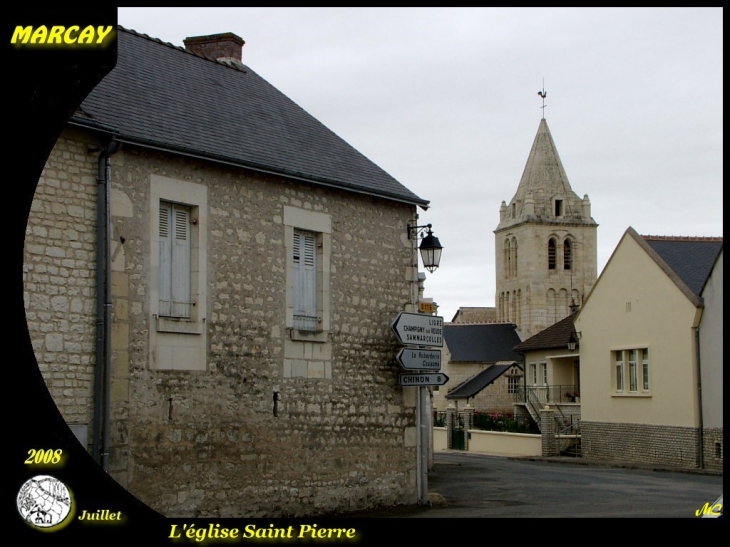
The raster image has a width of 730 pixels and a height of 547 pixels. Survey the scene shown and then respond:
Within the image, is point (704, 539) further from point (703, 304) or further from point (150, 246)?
point (703, 304)

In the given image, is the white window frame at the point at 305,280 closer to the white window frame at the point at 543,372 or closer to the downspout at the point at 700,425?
the downspout at the point at 700,425

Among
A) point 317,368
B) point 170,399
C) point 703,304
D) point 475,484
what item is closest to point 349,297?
point 317,368

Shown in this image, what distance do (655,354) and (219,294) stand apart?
1853 centimetres

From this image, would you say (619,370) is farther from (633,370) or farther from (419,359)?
(419,359)

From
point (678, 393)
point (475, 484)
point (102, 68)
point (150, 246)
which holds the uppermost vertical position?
point (102, 68)

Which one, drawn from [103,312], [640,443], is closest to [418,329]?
[103,312]

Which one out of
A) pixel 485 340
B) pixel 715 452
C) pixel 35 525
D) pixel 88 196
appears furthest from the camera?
pixel 485 340

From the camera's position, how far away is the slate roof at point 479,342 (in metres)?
71.5

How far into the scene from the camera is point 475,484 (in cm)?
2169

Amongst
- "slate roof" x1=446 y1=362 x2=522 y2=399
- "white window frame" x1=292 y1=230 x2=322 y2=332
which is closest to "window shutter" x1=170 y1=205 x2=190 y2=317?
"white window frame" x1=292 y1=230 x2=322 y2=332

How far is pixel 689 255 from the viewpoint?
1191 inches

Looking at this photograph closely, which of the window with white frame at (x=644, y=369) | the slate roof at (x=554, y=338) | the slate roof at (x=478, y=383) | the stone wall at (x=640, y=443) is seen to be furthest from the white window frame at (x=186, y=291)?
the slate roof at (x=478, y=383)

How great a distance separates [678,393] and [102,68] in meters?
22.7

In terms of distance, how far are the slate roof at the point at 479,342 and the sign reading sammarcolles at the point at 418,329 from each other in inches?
2102
